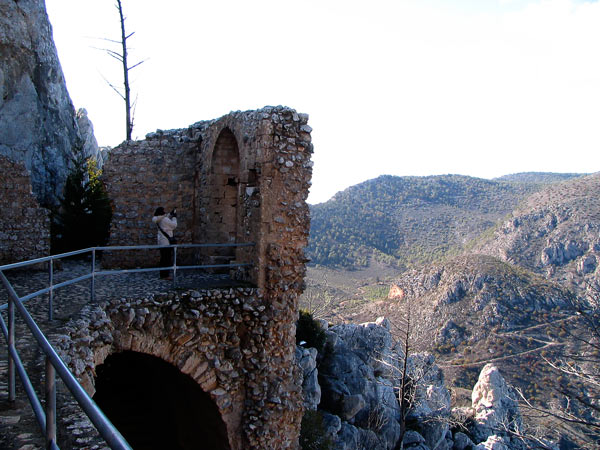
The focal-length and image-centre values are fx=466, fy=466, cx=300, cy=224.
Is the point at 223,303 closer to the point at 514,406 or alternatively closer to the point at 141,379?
the point at 141,379

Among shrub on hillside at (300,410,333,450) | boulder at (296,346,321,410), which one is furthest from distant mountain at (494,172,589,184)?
shrub on hillside at (300,410,333,450)

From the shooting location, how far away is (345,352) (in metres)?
16.8

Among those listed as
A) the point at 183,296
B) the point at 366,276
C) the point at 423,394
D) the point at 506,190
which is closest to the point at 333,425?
the point at 423,394

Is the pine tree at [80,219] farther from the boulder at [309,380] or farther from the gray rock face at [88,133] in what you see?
the gray rock face at [88,133]

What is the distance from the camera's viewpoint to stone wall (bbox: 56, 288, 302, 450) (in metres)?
6.95

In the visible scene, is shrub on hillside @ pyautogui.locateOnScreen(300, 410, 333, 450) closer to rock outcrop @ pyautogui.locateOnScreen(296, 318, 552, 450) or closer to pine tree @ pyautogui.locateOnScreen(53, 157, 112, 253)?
rock outcrop @ pyautogui.locateOnScreen(296, 318, 552, 450)

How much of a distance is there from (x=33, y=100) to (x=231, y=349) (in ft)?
41.3

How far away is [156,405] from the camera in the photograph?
9961 millimetres

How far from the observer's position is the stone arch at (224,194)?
9883mm

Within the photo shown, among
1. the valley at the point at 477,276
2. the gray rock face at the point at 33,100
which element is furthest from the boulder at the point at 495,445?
the gray rock face at the point at 33,100

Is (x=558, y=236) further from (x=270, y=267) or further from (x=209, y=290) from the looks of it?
(x=209, y=290)

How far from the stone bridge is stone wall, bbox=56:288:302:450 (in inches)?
0.7

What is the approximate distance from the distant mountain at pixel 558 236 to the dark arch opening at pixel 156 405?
91.2 feet

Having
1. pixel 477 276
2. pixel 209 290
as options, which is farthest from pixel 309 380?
pixel 477 276
